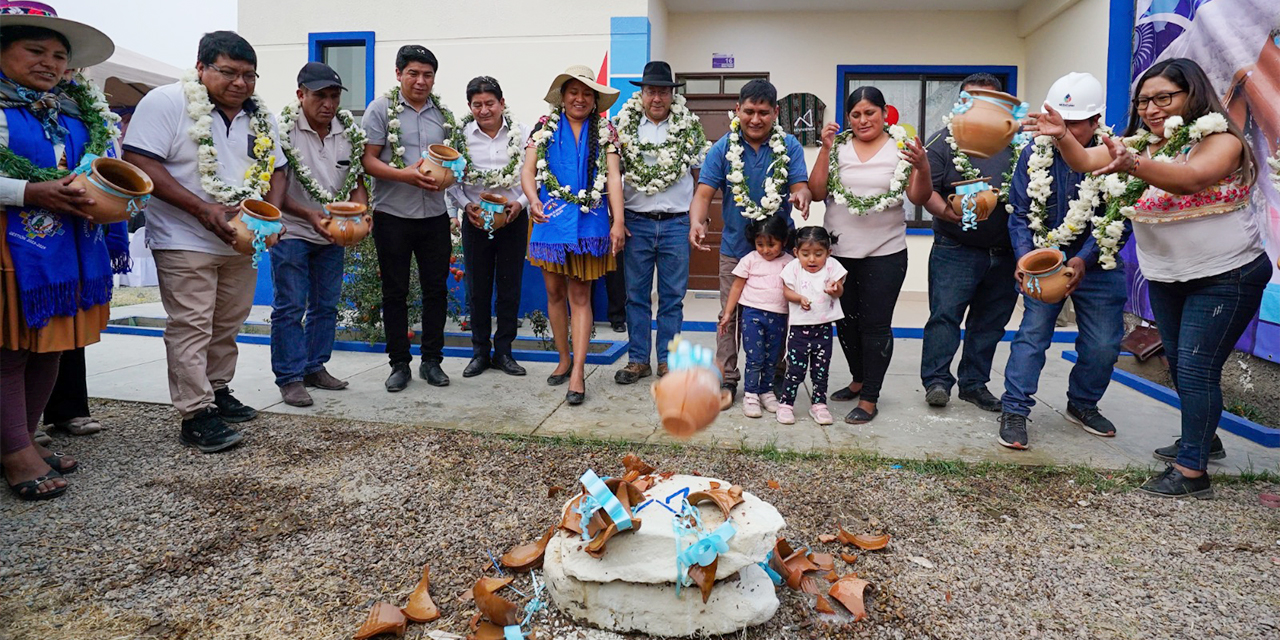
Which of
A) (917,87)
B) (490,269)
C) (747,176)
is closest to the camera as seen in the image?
(747,176)

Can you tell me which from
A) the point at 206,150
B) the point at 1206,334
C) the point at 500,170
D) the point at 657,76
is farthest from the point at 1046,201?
the point at 206,150

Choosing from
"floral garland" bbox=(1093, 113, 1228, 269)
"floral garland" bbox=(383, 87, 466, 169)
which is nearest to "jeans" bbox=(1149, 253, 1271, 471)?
"floral garland" bbox=(1093, 113, 1228, 269)

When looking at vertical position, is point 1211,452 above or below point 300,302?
below

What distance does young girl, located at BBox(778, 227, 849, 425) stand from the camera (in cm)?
442

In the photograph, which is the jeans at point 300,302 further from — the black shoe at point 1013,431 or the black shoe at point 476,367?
the black shoe at point 1013,431

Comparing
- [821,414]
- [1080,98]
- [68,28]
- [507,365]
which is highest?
[68,28]

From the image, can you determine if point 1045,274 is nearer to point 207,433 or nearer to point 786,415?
point 786,415

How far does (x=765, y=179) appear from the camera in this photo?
190 inches

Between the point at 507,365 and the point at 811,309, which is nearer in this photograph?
the point at 811,309

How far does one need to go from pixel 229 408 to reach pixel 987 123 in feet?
13.9

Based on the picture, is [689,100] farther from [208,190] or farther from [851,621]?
[851,621]

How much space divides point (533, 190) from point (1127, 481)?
12.0ft

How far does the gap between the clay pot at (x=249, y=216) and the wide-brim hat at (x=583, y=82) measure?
189 centimetres

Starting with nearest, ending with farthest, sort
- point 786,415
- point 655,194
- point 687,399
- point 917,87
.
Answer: point 687,399, point 786,415, point 655,194, point 917,87
